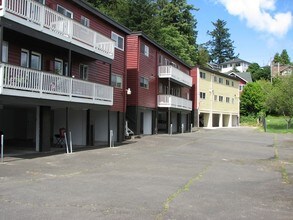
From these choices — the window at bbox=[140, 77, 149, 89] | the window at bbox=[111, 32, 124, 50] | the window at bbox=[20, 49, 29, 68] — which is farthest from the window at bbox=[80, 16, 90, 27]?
the window at bbox=[140, 77, 149, 89]

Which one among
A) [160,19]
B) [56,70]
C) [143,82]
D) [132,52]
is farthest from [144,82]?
[160,19]

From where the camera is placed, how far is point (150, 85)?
36219mm

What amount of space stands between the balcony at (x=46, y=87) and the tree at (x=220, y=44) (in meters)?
111

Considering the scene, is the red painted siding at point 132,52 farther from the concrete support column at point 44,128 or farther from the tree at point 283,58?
the tree at point 283,58

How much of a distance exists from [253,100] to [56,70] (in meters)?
61.3

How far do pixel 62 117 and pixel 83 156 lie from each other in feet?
25.9

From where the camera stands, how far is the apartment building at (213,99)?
54844 mm

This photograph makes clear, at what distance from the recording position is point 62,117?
2503 centimetres

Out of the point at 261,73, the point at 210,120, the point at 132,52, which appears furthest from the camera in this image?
the point at 261,73

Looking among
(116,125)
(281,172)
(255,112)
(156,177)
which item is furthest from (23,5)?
(255,112)

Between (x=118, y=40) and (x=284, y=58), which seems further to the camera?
(x=284, y=58)

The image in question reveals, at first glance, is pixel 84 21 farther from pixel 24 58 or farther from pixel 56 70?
pixel 24 58

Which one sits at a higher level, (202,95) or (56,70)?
(202,95)

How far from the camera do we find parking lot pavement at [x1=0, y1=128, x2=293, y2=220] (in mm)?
7766
